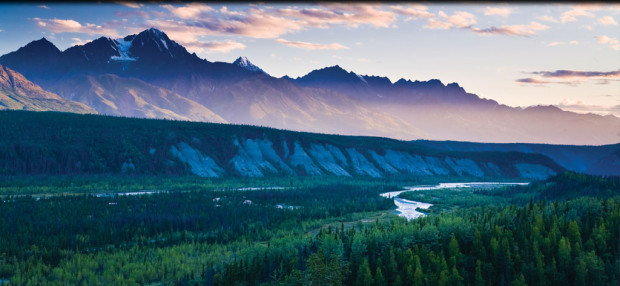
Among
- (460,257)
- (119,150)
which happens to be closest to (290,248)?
(460,257)

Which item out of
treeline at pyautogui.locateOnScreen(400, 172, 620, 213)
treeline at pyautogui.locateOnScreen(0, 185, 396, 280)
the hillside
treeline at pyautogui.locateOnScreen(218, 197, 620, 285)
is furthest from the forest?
the hillside

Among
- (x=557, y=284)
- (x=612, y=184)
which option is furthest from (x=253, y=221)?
(x=612, y=184)

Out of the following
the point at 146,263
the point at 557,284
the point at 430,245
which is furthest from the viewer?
the point at 430,245

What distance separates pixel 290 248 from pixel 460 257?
64.0ft

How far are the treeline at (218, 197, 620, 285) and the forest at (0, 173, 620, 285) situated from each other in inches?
5.3

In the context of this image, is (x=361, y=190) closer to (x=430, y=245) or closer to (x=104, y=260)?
(x=430, y=245)

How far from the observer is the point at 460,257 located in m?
58.6

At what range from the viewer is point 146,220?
81.2m

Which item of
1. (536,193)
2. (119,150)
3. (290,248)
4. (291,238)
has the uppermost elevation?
(119,150)

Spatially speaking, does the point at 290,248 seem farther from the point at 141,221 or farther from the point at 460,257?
the point at 141,221

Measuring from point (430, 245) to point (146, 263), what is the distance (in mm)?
32789

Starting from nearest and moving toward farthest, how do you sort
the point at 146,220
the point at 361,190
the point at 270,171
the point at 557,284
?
the point at 557,284 → the point at 146,220 → the point at 361,190 → the point at 270,171

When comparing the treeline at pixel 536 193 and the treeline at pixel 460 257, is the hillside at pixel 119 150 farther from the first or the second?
the treeline at pixel 460 257

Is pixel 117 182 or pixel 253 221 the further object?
pixel 117 182
